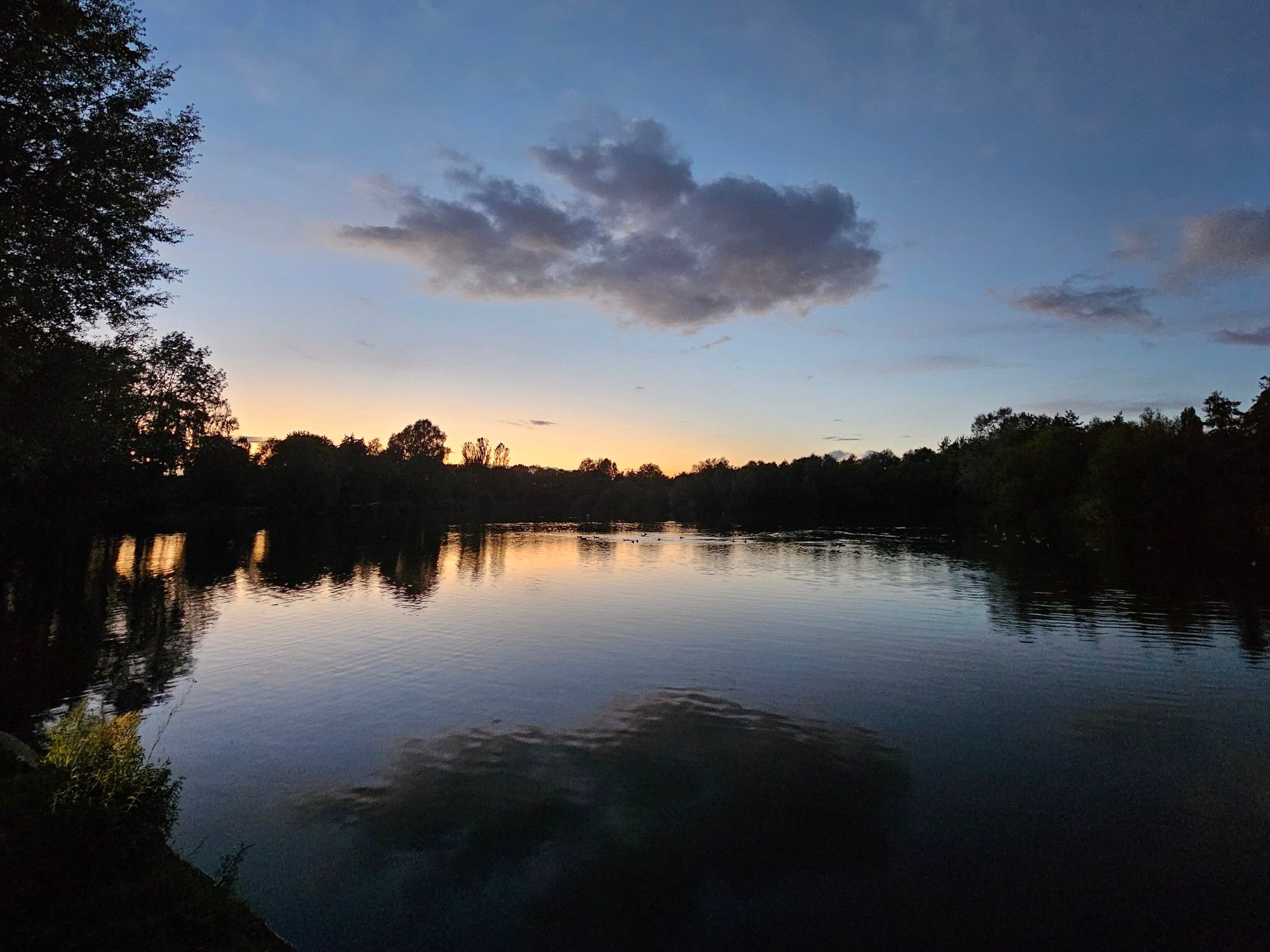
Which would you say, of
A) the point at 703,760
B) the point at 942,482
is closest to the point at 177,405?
the point at 703,760

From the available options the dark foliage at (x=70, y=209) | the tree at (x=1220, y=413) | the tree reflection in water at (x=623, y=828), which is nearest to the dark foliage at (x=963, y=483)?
the tree at (x=1220, y=413)

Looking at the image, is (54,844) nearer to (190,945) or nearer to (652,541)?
(190,945)

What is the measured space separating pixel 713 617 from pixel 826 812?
20115 millimetres

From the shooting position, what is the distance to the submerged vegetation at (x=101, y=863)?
737 cm

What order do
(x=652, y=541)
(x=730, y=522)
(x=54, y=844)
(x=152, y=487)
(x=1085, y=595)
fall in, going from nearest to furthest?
(x=54, y=844)
(x=1085, y=595)
(x=652, y=541)
(x=152, y=487)
(x=730, y=522)

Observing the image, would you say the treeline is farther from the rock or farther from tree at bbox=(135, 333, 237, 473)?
the rock

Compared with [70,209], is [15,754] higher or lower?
lower

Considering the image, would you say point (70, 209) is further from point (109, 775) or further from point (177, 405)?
point (177, 405)

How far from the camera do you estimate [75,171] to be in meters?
20.2

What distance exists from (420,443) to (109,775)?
19067cm

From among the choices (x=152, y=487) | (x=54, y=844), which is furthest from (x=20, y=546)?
(x=54, y=844)

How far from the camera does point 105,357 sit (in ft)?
85.1

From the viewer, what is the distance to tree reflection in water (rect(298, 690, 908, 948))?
10039mm

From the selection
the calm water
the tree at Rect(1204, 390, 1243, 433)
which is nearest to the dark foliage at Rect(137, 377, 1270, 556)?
the tree at Rect(1204, 390, 1243, 433)
